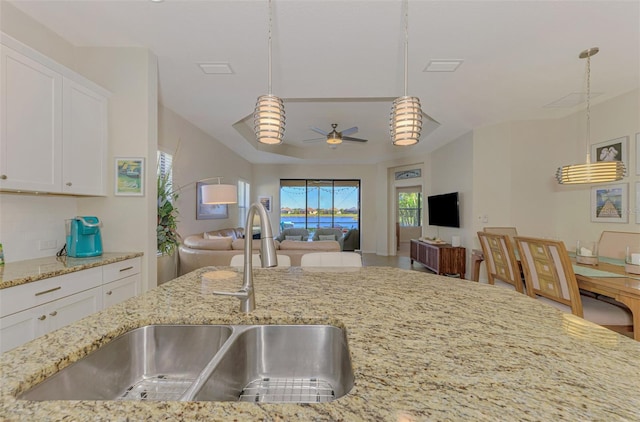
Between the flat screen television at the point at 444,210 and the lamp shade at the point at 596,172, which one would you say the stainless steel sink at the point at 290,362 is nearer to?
the lamp shade at the point at 596,172

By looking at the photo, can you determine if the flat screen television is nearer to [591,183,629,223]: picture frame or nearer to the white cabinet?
[591,183,629,223]: picture frame

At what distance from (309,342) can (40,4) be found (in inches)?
121

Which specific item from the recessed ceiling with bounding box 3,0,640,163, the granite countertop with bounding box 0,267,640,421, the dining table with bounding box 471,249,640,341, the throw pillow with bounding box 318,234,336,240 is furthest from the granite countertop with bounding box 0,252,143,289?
the throw pillow with bounding box 318,234,336,240

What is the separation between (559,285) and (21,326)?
366cm

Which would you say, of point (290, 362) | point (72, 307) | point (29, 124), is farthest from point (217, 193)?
point (290, 362)

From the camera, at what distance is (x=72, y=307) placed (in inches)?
78.4

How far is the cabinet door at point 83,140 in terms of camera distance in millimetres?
2297

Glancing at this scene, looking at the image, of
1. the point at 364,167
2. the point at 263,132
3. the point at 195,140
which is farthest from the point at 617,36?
the point at 364,167

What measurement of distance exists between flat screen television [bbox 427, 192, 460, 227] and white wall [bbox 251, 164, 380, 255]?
7.94 ft

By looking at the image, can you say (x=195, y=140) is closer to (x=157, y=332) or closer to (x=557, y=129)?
(x=157, y=332)

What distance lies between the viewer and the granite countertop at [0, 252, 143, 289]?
5.48 feet

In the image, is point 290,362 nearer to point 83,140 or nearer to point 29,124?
point 29,124

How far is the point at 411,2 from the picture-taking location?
82.8 inches

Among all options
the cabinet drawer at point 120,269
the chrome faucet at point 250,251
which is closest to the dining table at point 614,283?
the chrome faucet at point 250,251
